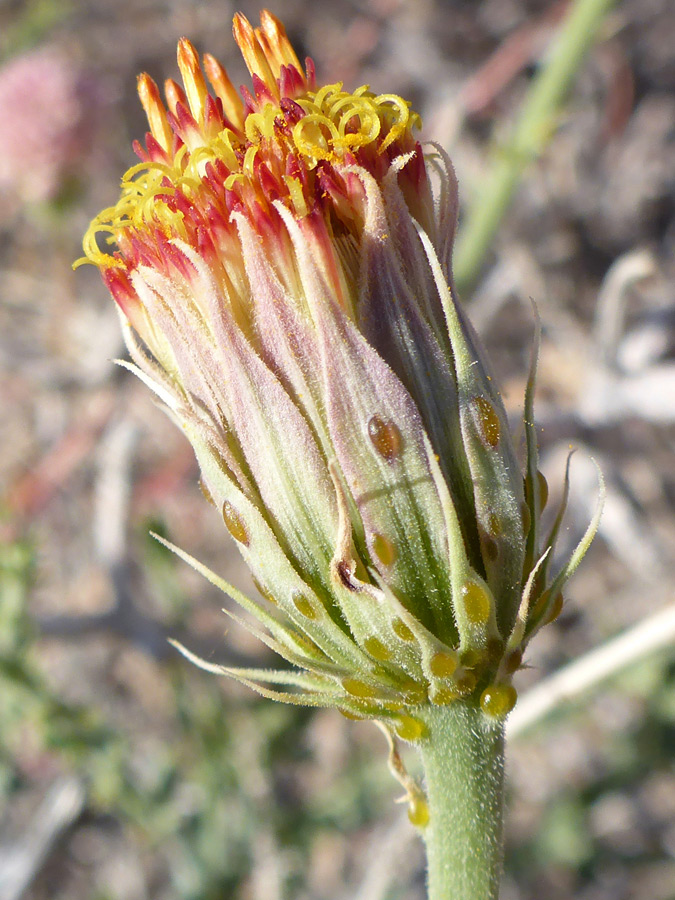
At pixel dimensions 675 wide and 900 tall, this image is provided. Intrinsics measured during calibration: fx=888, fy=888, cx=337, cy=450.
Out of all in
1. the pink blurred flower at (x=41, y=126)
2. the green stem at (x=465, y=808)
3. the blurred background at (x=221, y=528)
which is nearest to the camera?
the green stem at (x=465, y=808)

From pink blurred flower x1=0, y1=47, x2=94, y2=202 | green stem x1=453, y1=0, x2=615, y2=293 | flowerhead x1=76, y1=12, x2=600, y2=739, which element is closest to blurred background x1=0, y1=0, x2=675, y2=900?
pink blurred flower x1=0, y1=47, x2=94, y2=202

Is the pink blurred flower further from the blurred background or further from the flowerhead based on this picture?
the flowerhead

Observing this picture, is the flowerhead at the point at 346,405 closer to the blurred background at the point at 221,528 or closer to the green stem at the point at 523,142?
the blurred background at the point at 221,528

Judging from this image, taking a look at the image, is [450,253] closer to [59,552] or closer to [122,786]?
[122,786]

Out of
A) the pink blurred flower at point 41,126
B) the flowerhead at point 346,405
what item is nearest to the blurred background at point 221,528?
the pink blurred flower at point 41,126

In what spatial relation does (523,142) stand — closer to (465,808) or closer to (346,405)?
(346,405)
